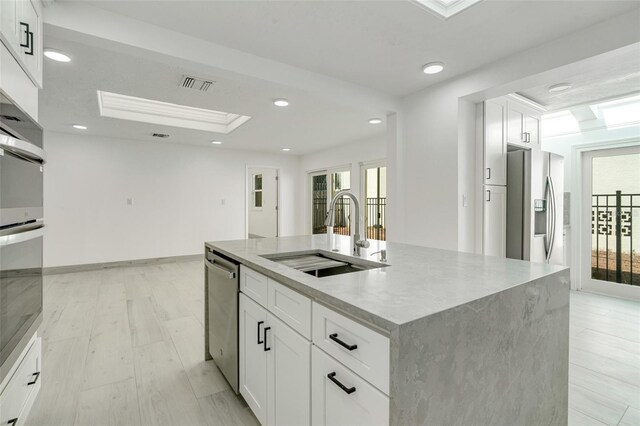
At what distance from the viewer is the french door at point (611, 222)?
3768 mm

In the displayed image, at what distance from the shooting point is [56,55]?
2.41 meters

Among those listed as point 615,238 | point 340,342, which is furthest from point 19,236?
point 615,238

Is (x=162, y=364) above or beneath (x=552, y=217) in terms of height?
beneath

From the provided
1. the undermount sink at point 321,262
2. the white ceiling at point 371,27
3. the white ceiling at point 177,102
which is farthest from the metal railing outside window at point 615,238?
the undermount sink at point 321,262

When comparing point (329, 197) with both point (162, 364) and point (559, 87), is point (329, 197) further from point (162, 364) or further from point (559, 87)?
point (162, 364)

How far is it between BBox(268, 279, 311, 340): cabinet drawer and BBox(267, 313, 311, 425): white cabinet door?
1.3 inches

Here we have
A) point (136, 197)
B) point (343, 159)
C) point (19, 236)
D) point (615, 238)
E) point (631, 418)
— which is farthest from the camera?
point (343, 159)

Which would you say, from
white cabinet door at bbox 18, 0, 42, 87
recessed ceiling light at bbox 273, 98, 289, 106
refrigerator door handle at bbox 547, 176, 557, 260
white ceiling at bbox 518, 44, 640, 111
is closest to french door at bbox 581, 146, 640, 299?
white ceiling at bbox 518, 44, 640, 111

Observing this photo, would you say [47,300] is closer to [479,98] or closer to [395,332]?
[395,332]

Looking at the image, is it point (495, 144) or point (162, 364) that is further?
point (495, 144)

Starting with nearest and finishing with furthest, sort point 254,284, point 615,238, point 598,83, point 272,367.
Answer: point 272,367 < point 254,284 < point 598,83 < point 615,238

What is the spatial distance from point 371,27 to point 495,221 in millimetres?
2270

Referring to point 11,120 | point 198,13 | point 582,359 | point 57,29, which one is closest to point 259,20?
point 198,13

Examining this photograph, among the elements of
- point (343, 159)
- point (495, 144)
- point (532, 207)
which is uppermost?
point (343, 159)
